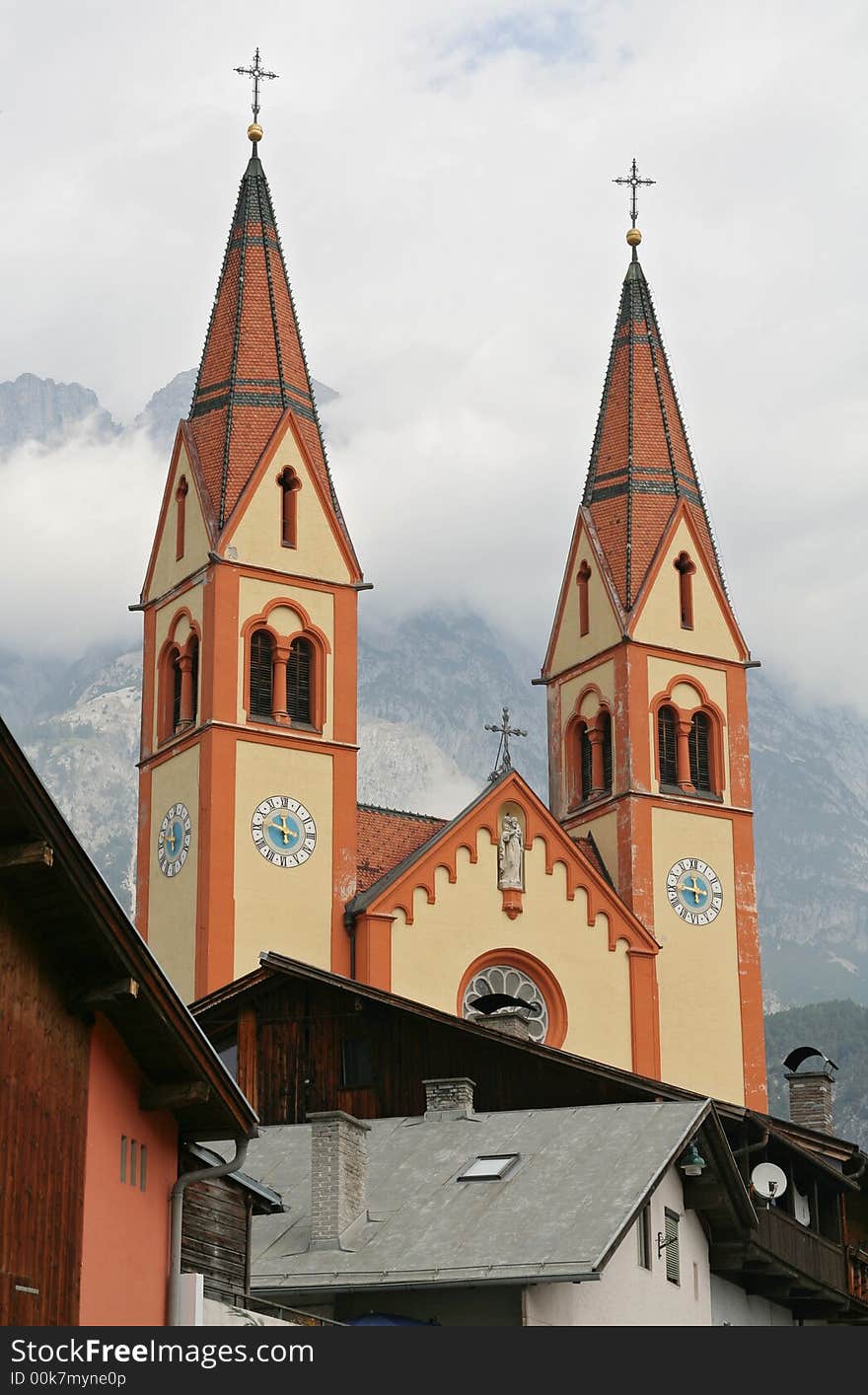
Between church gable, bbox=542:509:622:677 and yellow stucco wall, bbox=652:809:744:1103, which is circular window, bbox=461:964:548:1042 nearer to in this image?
yellow stucco wall, bbox=652:809:744:1103

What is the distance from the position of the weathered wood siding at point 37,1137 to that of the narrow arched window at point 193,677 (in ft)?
109

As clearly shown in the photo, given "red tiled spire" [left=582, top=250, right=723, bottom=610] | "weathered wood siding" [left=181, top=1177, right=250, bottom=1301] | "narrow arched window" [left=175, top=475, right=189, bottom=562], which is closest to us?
"weathered wood siding" [left=181, top=1177, right=250, bottom=1301]

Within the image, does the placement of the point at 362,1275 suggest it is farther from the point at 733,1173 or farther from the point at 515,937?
the point at 515,937

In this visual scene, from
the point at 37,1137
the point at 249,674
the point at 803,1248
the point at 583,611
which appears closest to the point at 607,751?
the point at 583,611

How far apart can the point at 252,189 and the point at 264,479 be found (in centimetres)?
817

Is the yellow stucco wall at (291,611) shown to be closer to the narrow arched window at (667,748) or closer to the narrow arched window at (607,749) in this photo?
the narrow arched window at (607,749)

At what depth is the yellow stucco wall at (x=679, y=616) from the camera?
56000 mm

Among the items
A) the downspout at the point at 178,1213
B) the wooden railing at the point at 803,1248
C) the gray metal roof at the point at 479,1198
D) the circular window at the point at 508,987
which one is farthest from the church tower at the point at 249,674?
the downspout at the point at 178,1213

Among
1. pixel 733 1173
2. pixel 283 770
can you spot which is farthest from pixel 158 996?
pixel 283 770

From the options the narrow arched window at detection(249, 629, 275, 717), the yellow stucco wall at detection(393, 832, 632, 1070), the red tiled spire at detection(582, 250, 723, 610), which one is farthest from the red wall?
the red tiled spire at detection(582, 250, 723, 610)

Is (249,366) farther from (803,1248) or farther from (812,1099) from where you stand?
(803,1248)

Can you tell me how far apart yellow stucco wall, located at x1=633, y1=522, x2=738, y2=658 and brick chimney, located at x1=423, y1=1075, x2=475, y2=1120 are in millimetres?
26079

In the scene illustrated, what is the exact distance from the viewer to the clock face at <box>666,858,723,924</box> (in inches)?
2132

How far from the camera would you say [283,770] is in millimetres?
50125
